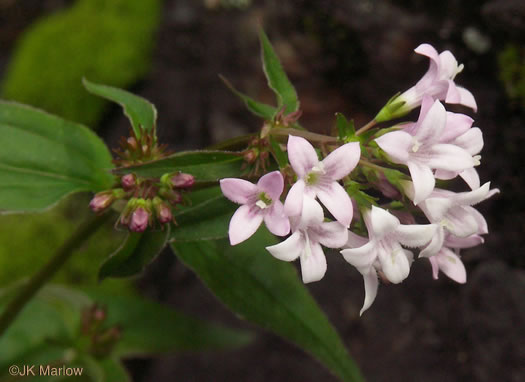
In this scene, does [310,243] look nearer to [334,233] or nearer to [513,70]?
[334,233]

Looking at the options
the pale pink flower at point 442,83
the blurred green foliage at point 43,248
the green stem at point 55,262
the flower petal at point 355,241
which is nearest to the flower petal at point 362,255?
the flower petal at point 355,241

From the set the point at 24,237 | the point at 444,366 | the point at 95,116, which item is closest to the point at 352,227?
the point at 444,366

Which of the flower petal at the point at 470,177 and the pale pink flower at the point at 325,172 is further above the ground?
the pale pink flower at the point at 325,172

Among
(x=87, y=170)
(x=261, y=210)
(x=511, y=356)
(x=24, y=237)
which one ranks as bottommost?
(x=24, y=237)

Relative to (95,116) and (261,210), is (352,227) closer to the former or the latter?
(261,210)

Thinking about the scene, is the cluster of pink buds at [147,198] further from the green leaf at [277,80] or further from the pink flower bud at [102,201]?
the green leaf at [277,80]
